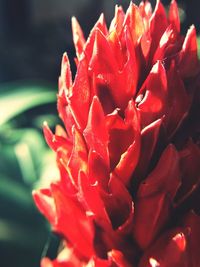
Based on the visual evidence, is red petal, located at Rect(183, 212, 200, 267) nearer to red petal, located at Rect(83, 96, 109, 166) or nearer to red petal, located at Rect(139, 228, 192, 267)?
red petal, located at Rect(139, 228, 192, 267)

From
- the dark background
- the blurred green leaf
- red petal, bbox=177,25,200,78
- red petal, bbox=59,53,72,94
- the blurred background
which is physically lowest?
the dark background

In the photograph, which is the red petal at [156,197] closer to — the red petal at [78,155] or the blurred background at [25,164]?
the red petal at [78,155]

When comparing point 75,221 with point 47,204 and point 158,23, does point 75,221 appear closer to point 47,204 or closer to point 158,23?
point 47,204

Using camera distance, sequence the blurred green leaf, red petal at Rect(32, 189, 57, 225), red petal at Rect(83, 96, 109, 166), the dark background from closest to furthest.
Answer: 1. red petal at Rect(83, 96, 109, 166)
2. red petal at Rect(32, 189, 57, 225)
3. the blurred green leaf
4. the dark background

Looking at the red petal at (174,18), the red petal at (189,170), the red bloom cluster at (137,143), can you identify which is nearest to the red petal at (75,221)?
the red bloom cluster at (137,143)

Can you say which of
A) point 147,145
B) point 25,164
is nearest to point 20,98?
point 25,164

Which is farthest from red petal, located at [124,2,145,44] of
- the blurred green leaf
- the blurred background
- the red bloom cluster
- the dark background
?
the dark background

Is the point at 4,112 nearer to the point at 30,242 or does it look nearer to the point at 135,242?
the point at 30,242
